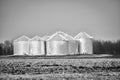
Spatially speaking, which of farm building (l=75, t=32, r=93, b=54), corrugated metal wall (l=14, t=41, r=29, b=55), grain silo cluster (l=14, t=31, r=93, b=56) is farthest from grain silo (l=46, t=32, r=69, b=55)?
corrugated metal wall (l=14, t=41, r=29, b=55)

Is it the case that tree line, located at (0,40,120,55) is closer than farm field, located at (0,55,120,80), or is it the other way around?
farm field, located at (0,55,120,80)

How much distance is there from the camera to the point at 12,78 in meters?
9.01

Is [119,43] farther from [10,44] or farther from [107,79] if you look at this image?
[107,79]

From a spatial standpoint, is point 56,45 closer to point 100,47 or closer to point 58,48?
point 58,48

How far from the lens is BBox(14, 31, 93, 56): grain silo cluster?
90.2ft

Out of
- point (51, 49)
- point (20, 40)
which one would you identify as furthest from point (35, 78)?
point (20, 40)

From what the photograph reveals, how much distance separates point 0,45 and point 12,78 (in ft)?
120

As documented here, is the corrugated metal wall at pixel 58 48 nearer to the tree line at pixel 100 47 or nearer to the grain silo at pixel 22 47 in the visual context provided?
the grain silo at pixel 22 47

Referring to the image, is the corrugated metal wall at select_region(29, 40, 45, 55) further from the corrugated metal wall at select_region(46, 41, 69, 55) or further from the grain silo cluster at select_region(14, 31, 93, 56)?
the corrugated metal wall at select_region(46, 41, 69, 55)

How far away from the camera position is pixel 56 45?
27.3 m

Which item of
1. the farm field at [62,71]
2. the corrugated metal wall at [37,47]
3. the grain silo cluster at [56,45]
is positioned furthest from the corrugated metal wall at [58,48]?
the farm field at [62,71]

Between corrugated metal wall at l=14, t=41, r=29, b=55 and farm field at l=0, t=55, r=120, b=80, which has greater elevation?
corrugated metal wall at l=14, t=41, r=29, b=55

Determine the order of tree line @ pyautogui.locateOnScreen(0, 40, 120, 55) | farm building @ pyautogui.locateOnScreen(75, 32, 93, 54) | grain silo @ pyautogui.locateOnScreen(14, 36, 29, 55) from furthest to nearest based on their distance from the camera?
tree line @ pyautogui.locateOnScreen(0, 40, 120, 55) → grain silo @ pyautogui.locateOnScreen(14, 36, 29, 55) → farm building @ pyautogui.locateOnScreen(75, 32, 93, 54)

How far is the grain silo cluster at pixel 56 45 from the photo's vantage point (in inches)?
1082
